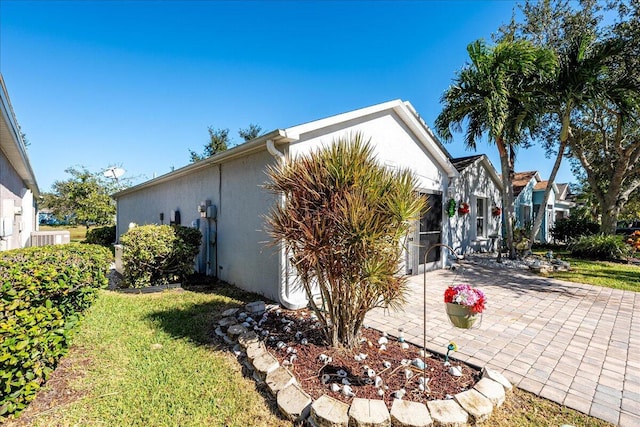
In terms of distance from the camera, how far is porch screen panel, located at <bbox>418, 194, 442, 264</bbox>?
9312 millimetres

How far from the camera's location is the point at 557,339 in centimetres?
452

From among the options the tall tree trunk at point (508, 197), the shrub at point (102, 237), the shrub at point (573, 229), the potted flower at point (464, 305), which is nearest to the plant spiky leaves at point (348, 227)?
the potted flower at point (464, 305)

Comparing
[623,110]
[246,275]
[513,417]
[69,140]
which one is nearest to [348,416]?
[513,417]

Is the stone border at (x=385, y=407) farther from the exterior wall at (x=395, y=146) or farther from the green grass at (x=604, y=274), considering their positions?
the green grass at (x=604, y=274)

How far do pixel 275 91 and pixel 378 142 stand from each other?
9.87 meters

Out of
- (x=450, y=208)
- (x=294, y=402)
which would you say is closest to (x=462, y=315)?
(x=294, y=402)

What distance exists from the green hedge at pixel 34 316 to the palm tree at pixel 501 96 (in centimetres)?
1116

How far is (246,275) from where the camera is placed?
24.1 ft

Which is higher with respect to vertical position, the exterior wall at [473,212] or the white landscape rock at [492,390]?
the exterior wall at [473,212]

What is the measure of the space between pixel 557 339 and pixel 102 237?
867 inches

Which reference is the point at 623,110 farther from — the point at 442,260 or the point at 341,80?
the point at 341,80

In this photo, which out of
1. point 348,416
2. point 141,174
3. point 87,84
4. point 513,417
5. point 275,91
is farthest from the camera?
point 141,174

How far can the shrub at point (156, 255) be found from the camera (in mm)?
7363

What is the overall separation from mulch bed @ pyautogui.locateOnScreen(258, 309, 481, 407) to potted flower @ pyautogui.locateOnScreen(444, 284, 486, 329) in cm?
69
